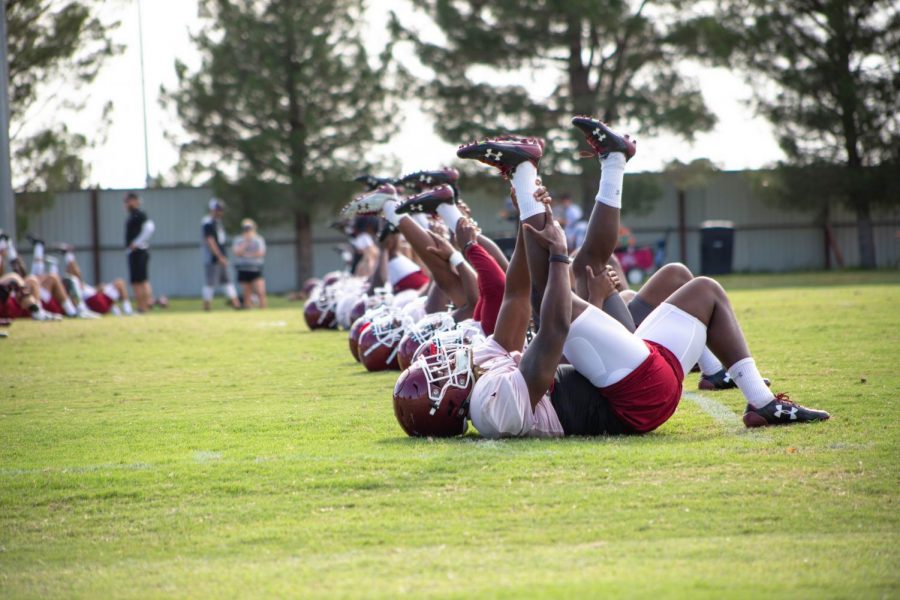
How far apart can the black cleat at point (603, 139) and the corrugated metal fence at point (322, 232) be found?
28202 mm

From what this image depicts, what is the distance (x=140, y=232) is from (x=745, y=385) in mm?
19696

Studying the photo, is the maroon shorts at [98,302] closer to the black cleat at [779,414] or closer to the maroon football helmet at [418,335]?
the maroon football helmet at [418,335]

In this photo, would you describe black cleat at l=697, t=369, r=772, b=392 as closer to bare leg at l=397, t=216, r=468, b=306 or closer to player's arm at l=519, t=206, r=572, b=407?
player's arm at l=519, t=206, r=572, b=407

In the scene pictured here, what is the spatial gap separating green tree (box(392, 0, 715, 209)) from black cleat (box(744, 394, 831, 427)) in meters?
25.9

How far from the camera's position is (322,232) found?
3625cm

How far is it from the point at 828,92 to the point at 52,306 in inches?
888

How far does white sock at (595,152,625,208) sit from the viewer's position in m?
7.05

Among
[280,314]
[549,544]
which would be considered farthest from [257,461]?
[280,314]

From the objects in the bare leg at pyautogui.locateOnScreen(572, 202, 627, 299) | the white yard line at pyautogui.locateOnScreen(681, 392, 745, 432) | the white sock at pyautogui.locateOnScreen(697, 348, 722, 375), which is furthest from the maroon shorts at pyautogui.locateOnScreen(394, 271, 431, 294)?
the bare leg at pyautogui.locateOnScreen(572, 202, 627, 299)

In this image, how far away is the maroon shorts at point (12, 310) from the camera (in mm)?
21109

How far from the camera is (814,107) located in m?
34.1

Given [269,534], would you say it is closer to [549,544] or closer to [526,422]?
[549,544]

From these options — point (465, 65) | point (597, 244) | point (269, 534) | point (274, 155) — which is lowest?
point (269, 534)

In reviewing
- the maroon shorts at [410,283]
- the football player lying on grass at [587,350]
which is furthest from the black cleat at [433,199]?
the maroon shorts at [410,283]
